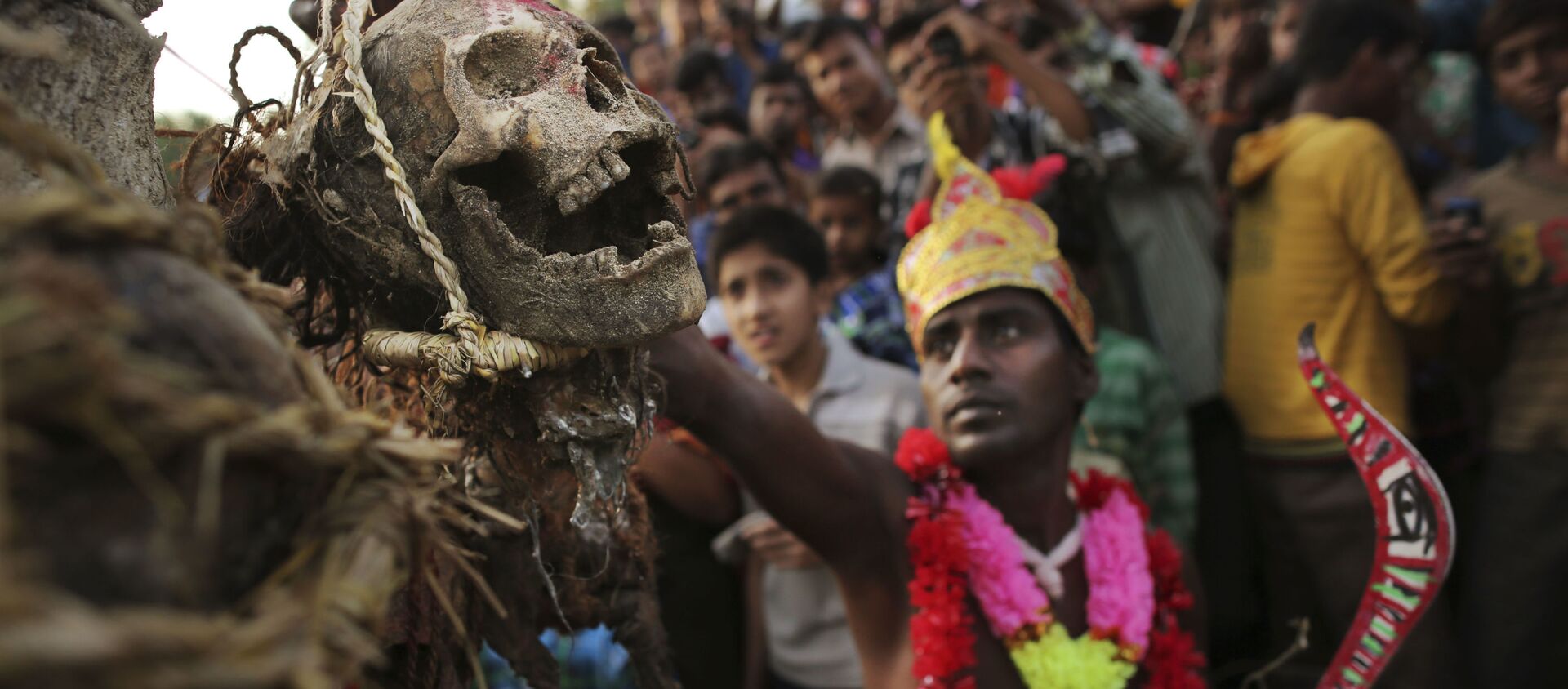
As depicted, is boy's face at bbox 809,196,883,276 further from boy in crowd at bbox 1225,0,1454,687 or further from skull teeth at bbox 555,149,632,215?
skull teeth at bbox 555,149,632,215

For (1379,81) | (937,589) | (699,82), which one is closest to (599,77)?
(937,589)

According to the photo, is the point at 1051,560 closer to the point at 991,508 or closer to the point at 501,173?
the point at 991,508

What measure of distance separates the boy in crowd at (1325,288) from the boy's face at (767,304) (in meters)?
1.65

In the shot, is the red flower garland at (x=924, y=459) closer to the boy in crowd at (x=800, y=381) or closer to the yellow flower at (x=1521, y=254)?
the boy in crowd at (x=800, y=381)

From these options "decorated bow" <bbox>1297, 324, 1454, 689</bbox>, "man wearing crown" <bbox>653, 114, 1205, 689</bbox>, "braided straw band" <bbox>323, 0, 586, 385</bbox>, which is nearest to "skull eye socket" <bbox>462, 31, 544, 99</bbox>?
"braided straw band" <bbox>323, 0, 586, 385</bbox>

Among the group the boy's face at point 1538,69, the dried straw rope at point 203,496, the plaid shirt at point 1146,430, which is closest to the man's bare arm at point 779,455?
the dried straw rope at point 203,496

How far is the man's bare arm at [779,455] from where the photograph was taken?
70.0 inches

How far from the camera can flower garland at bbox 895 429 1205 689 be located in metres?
2.36

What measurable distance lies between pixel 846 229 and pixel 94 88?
3335mm

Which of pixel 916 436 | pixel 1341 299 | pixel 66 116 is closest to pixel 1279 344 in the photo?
pixel 1341 299

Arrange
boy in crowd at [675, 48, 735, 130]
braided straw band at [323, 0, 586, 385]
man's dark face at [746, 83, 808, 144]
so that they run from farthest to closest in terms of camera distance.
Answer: boy in crowd at [675, 48, 735, 130] → man's dark face at [746, 83, 808, 144] → braided straw band at [323, 0, 586, 385]

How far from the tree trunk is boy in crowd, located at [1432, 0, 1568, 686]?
11.4 feet

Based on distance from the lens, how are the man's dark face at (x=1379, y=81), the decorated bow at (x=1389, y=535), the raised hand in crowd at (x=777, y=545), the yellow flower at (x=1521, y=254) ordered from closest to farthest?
the decorated bow at (x=1389, y=535) < the raised hand in crowd at (x=777, y=545) < the yellow flower at (x=1521, y=254) < the man's dark face at (x=1379, y=81)

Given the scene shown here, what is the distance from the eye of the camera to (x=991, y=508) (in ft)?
8.70
